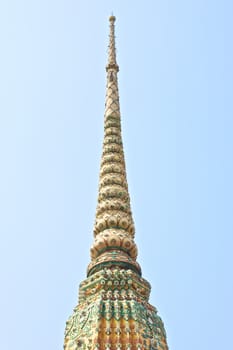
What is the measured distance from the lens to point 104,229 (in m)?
10.4

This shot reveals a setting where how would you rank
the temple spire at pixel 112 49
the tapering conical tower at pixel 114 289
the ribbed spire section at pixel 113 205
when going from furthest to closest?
the temple spire at pixel 112 49, the ribbed spire section at pixel 113 205, the tapering conical tower at pixel 114 289

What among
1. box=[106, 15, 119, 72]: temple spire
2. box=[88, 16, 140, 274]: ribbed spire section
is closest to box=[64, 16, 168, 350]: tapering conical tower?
box=[88, 16, 140, 274]: ribbed spire section

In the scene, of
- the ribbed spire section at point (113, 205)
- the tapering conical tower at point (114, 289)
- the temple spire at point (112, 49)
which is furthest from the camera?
the temple spire at point (112, 49)

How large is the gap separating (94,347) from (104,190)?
171 inches

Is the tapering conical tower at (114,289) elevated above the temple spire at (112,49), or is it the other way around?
the temple spire at (112,49)

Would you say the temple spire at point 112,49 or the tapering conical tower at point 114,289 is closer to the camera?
the tapering conical tower at point 114,289

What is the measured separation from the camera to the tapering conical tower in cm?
785

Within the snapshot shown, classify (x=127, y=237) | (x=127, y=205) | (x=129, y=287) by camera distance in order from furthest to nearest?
(x=127, y=205), (x=127, y=237), (x=129, y=287)

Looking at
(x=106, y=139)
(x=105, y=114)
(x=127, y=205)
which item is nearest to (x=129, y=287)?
(x=127, y=205)

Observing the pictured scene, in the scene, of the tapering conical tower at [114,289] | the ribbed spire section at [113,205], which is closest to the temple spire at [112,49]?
the ribbed spire section at [113,205]

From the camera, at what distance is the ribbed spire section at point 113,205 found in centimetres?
984

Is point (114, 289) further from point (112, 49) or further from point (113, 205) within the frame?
point (112, 49)

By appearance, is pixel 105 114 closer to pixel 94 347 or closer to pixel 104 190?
pixel 104 190

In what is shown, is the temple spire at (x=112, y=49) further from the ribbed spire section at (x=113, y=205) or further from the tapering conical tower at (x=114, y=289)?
the tapering conical tower at (x=114, y=289)
